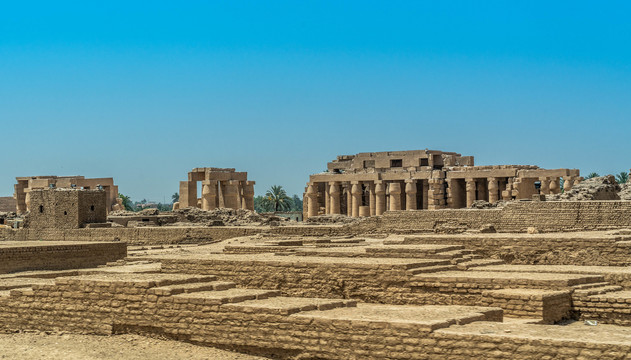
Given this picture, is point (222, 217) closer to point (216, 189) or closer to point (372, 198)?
point (216, 189)

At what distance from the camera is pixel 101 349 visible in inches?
434

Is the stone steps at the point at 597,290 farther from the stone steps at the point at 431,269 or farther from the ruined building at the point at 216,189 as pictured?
the ruined building at the point at 216,189

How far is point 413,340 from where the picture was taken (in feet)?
30.5

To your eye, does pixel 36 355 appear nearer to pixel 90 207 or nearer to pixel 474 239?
pixel 474 239

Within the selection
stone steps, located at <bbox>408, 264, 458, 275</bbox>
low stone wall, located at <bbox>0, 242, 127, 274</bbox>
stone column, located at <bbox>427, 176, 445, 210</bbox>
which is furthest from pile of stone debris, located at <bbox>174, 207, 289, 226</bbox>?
stone steps, located at <bbox>408, 264, 458, 275</bbox>

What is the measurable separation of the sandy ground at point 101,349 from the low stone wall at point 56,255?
23.4 ft

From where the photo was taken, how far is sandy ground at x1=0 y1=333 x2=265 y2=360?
34.8ft

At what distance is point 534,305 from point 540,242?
4292 mm

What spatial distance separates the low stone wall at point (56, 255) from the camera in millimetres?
18766

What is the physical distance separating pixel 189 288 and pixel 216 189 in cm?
2651

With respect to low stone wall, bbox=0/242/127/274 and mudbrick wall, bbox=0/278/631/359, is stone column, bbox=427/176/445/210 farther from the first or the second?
mudbrick wall, bbox=0/278/631/359

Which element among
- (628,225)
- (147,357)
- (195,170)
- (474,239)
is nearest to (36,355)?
(147,357)

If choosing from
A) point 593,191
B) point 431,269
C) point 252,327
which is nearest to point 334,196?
point 593,191

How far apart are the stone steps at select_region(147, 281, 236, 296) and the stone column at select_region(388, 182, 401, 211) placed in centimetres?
2368
